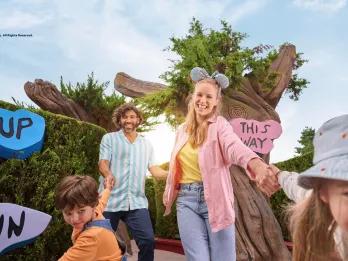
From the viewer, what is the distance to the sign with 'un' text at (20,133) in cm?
605

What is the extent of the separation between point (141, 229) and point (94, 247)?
5.63 ft

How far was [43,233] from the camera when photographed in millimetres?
6102

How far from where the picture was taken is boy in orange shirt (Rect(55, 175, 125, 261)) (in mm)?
3383

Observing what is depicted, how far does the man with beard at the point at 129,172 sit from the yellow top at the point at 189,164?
4.47 feet

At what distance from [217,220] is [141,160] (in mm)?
2025

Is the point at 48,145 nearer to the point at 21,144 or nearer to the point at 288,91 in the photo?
the point at 21,144

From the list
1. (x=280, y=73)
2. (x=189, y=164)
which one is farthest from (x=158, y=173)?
(x=280, y=73)

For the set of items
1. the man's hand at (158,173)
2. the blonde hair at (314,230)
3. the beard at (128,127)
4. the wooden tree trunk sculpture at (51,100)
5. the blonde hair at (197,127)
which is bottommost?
the blonde hair at (314,230)

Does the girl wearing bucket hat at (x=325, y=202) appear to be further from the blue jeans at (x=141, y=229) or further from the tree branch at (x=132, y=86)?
the tree branch at (x=132, y=86)

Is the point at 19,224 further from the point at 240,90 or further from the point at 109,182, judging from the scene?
the point at 240,90

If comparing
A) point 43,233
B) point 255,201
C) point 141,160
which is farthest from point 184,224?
point 255,201

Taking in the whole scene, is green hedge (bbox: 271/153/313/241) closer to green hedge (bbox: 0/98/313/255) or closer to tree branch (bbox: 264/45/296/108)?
tree branch (bbox: 264/45/296/108)

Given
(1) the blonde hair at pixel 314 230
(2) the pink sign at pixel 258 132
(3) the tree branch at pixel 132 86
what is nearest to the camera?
(1) the blonde hair at pixel 314 230

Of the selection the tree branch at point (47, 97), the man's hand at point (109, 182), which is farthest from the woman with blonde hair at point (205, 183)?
the tree branch at point (47, 97)
